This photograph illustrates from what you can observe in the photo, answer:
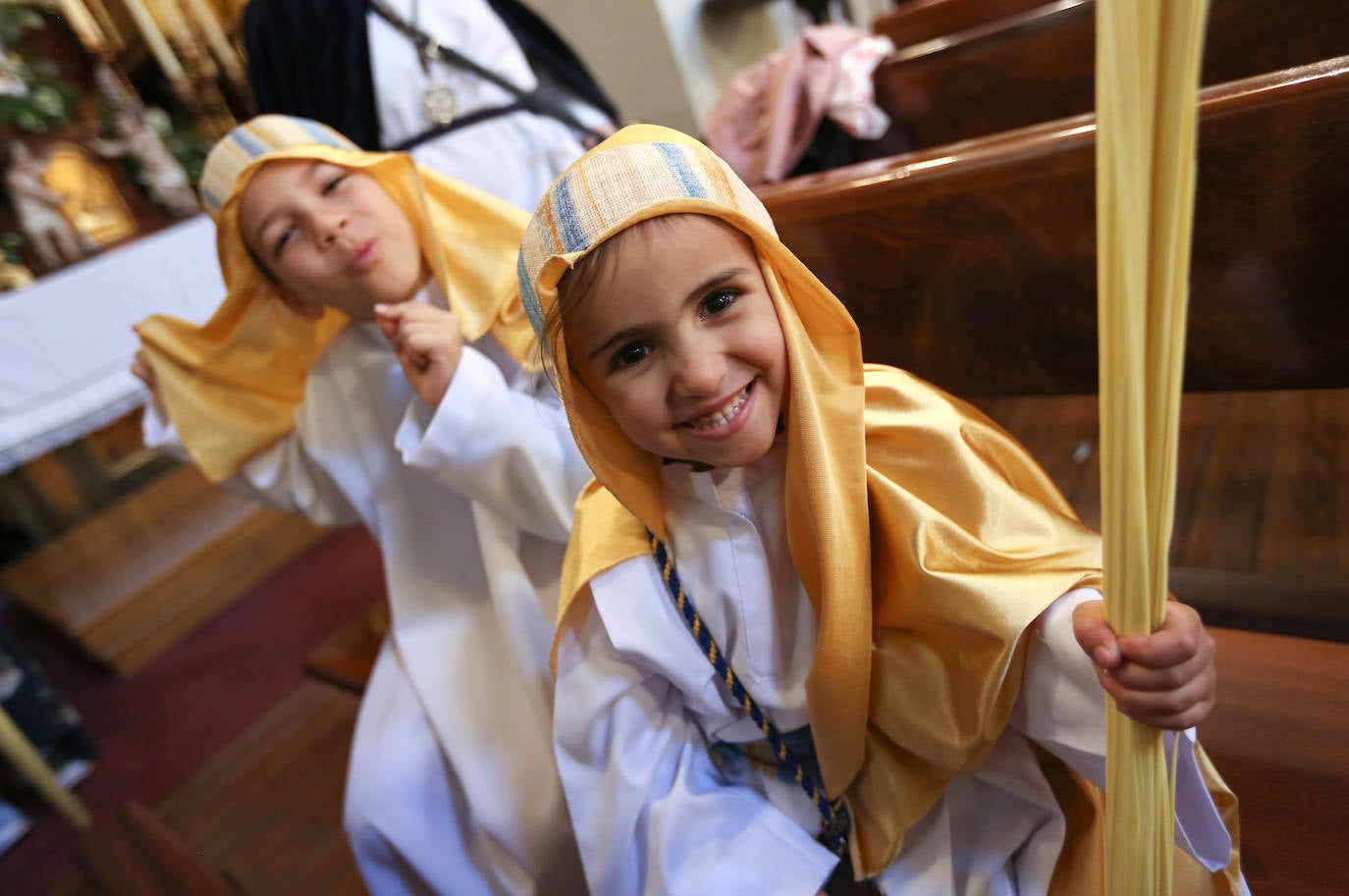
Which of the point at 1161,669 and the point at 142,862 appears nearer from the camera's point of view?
the point at 1161,669

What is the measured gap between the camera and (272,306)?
48.1 inches

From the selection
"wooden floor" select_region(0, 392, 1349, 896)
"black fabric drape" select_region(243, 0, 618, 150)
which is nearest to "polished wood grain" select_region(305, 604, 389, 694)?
"wooden floor" select_region(0, 392, 1349, 896)

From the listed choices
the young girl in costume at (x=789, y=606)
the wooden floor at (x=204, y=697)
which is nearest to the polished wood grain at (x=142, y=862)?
the wooden floor at (x=204, y=697)

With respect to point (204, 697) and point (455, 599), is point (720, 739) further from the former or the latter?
point (204, 697)

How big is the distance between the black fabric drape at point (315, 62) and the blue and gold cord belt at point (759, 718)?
114cm

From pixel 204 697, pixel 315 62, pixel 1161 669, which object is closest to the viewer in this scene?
pixel 1161 669

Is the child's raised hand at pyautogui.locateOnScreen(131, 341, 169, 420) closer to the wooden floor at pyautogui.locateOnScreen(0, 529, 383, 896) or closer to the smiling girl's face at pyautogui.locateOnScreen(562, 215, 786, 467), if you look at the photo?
the wooden floor at pyautogui.locateOnScreen(0, 529, 383, 896)

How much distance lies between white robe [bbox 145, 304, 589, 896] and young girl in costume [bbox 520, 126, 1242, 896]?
227 mm

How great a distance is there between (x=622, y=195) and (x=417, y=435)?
1.87ft

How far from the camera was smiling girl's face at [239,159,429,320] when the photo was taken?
3.32ft

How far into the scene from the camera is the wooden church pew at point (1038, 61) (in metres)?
1.25

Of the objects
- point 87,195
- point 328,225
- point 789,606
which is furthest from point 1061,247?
point 87,195

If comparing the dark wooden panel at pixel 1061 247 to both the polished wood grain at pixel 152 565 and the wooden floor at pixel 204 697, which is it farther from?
the polished wood grain at pixel 152 565

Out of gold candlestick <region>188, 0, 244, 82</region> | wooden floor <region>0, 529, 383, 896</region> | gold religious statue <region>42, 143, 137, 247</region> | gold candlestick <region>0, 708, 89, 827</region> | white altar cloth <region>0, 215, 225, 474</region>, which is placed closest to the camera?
wooden floor <region>0, 529, 383, 896</region>
